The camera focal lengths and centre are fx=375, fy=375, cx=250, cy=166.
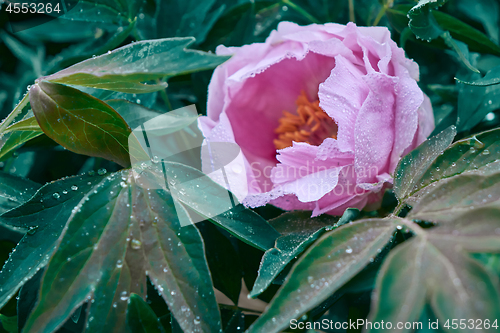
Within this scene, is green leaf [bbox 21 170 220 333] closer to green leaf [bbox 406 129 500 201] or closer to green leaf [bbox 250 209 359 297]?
green leaf [bbox 250 209 359 297]

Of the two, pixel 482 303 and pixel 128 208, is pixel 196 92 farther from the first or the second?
pixel 482 303

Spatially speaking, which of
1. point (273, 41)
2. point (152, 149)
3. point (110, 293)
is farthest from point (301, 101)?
point (110, 293)

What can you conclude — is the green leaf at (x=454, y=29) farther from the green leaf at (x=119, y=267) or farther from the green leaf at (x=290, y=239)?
the green leaf at (x=119, y=267)

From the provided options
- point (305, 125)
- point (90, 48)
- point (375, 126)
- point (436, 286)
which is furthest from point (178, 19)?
point (436, 286)

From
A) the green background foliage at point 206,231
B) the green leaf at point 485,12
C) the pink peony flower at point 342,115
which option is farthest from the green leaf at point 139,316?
the green leaf at point 485,12

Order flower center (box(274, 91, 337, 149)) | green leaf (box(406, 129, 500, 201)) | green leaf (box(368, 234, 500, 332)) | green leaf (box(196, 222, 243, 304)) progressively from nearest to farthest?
1. green leaf (box(368, 234, 500, 332))
2. green leaf (box(406, 129, 500, 201))
3. green leaf (box(196, 222, 243, 304))
4. flower center (box(274, 91, 337, 149))

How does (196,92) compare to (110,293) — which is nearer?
(110,293)

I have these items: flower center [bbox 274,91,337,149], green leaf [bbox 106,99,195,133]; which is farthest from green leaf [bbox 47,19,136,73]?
flower center [bbox 274,91,337,149]

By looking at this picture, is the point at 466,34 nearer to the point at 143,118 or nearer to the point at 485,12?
the point at 485,12
